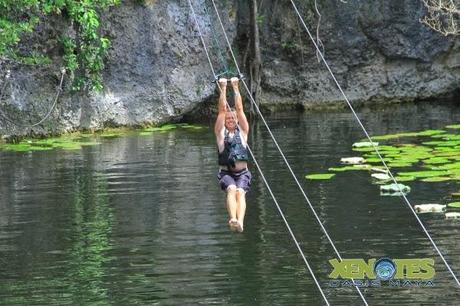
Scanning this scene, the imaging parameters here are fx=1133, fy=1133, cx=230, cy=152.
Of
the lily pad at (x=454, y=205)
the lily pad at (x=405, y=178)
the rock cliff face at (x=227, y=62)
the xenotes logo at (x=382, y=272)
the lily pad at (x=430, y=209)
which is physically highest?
the rock cliff face at (x=227, y=62)

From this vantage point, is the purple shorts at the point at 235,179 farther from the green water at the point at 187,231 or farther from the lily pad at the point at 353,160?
the lily pad at the point at 353,160

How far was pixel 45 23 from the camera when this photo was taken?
31578 mm

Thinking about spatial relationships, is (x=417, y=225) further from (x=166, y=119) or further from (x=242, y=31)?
(x=242, y=31)

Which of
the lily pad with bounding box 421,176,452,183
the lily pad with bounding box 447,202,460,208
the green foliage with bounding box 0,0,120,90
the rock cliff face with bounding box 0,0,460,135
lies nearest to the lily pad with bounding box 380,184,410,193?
the lily pad with bounding box 421,176,452,183

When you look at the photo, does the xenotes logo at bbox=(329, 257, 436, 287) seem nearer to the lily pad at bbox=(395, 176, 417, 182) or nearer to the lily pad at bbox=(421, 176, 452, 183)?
the lily pad at bbox=(421, 176, 452, 183)

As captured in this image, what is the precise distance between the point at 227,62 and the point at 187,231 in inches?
725

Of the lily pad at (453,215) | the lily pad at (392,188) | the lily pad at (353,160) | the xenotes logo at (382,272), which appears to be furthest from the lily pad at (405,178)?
the xenotes logo at (382,272)

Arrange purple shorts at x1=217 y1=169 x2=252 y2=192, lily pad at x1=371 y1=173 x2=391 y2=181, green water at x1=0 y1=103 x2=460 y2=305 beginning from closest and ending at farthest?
green water at x1=0 y1=103 x2=460 y2=305, purple shorts at x1=217 y1=169 x2=252 y2=192, lily pad at x1=371 y1=173 x2=391 y2=181

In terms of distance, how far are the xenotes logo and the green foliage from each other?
15627mm

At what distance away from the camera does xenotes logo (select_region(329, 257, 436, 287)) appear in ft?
47.4

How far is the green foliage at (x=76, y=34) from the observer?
29.2m

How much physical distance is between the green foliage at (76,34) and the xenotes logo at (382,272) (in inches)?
615

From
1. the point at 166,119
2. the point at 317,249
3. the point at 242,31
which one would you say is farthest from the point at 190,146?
the point at 317,249

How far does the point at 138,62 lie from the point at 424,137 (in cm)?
935
